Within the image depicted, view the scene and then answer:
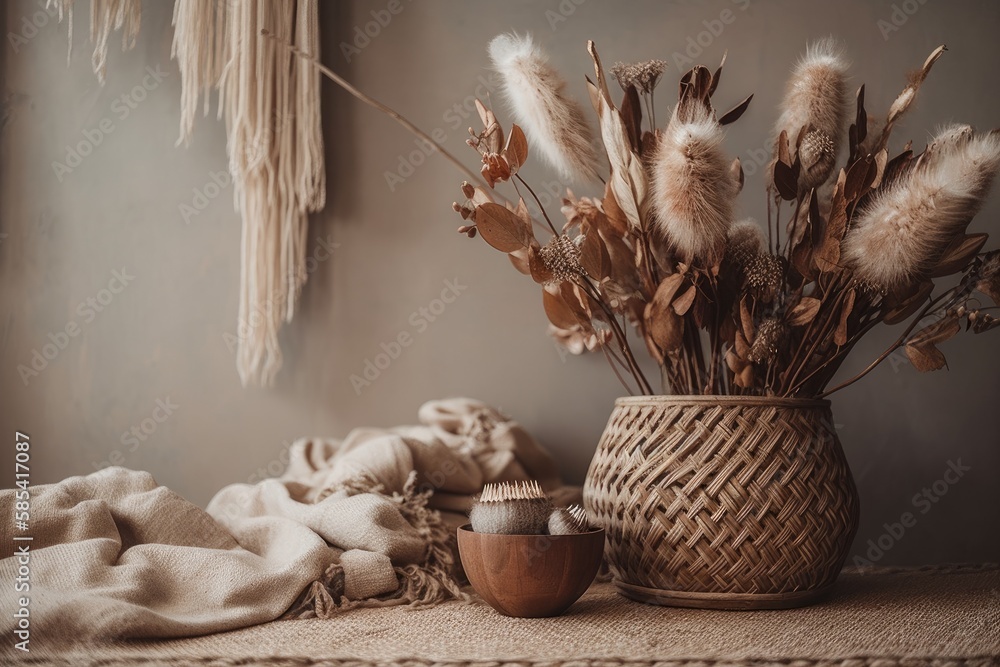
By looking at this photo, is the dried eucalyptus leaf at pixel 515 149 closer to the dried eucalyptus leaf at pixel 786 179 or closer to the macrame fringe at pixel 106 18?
the dried eucalyptus leaf at pixel 786 179

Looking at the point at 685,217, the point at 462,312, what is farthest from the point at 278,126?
the point at 685,217

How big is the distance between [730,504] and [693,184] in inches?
13.0

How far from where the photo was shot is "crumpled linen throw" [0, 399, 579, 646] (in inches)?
29.8

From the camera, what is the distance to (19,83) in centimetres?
131

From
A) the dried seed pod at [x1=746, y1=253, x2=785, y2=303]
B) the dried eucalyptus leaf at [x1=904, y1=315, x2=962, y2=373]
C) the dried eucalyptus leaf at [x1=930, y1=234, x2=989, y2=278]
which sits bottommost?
the dried eucalyptus leaf at [x1=904, y1=315, x2=962, y2=373]

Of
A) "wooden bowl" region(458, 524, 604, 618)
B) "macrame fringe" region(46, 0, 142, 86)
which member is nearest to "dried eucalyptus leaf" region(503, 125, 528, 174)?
"wooden bowl" region(458, 524, 604, 618)

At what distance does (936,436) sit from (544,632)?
75cm

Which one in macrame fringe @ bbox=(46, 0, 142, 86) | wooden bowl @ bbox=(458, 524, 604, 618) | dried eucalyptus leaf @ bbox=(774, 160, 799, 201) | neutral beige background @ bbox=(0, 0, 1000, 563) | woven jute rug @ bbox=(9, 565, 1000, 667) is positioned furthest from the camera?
neutral beige background @ bbox=(0, 0, 1000, 563)

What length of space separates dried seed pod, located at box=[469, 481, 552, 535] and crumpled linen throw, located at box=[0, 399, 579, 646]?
6.5 inches

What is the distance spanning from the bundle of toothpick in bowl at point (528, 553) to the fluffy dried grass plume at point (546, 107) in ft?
1.25

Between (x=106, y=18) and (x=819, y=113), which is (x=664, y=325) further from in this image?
(x=106, y=18)

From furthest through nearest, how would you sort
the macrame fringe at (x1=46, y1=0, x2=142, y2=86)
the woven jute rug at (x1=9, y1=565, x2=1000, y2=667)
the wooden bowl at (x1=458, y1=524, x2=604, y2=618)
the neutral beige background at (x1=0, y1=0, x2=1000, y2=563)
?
the neutral beige background at (x1=0, y1=0, x2=1000, y2=563) < the macrame fringe at (x1=46, y1=0, x2=142, y2=86) < the wooden bowl at (x1=458, y1=524, x2=604, y2=618) < the woven jute rug at (x1=9, y1=565, x2=1000, y2=667)

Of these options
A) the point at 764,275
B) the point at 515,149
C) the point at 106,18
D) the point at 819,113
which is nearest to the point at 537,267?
the point at 515,149

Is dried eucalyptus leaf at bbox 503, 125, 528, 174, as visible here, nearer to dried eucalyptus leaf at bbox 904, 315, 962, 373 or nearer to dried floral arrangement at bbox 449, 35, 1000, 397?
dried floral arrangement at bbox 449, 35, 1000, 397
